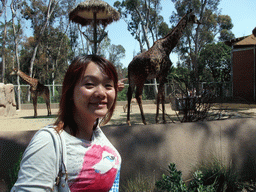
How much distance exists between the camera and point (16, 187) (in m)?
0.87

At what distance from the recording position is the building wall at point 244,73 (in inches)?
575

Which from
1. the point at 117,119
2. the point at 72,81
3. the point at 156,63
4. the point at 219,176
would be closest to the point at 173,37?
the point at 156,63

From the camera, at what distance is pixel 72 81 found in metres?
1.11

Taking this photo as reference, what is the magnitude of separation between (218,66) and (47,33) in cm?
1971

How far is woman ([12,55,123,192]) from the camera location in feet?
3.03

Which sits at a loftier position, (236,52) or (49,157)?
(236,52)

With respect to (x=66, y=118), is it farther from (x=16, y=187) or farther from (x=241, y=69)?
(x=241, y=69)

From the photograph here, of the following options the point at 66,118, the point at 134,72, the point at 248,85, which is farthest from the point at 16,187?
the point at 248,85

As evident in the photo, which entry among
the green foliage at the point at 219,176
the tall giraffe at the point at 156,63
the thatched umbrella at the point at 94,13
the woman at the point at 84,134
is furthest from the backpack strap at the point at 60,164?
the thatched umbrella at the point at 94,13

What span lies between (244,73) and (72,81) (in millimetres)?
16323

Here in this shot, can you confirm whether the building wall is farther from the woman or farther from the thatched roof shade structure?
the woman

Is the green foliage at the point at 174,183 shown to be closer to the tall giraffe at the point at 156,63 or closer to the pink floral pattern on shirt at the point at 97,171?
the pink floral pattern on shirt at the point at 97,171

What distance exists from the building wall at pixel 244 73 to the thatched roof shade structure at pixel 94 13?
30.8ft

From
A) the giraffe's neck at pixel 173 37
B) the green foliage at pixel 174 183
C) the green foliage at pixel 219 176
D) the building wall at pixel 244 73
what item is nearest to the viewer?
the green foliage at pixel 174 183
